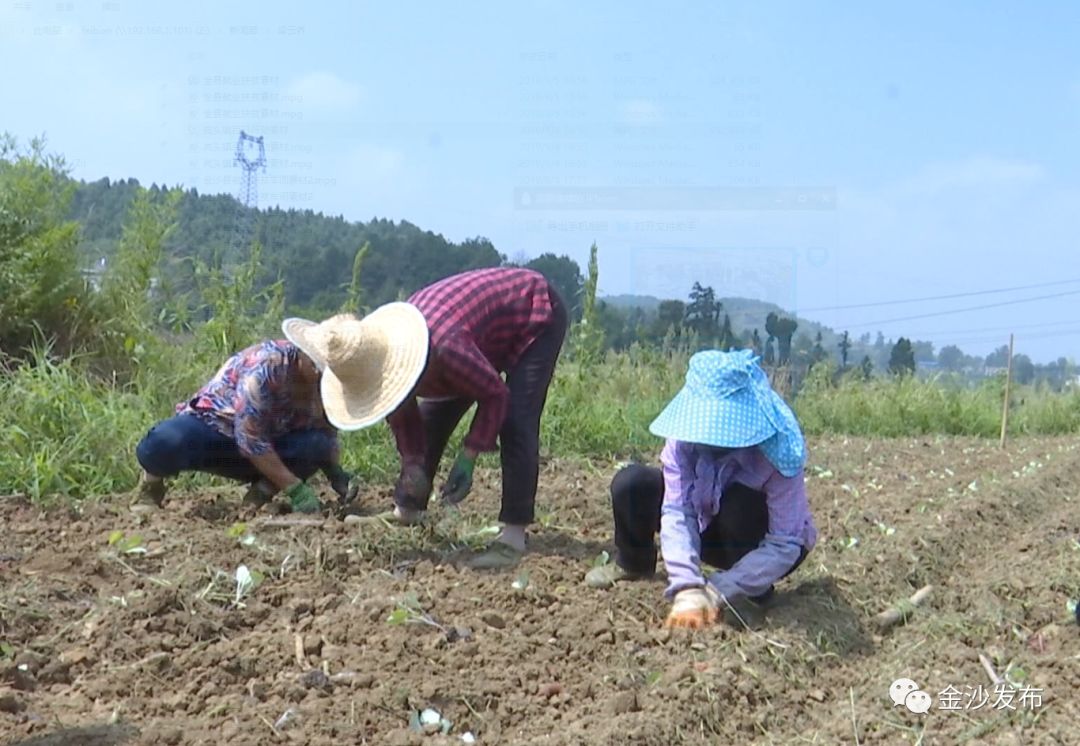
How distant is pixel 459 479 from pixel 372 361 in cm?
50

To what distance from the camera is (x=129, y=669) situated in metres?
2.60

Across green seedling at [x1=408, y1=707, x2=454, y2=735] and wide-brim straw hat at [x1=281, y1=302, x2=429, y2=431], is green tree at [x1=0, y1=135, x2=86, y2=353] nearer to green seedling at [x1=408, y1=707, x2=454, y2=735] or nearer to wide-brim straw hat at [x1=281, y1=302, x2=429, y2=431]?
wide-brim straw hat at [x1=281, y1=302, x2=429, y2=431]

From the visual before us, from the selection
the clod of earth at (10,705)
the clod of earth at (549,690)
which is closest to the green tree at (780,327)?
the clod of earth at (549,690)

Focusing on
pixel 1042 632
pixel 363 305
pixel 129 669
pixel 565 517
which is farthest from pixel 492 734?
pixel 363 305

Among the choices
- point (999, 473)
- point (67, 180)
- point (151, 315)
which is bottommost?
point (999, 473)

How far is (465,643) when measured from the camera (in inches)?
109

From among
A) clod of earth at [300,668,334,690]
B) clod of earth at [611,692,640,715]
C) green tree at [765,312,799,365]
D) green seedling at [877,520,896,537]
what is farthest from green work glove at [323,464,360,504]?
green tree at [765,312,799,365]

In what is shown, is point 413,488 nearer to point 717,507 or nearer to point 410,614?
point 410,614

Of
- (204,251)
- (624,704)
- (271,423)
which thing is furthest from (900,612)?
(204,251)

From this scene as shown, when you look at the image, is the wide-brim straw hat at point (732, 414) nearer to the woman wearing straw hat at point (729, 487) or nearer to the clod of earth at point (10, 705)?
the woman wearing straw hat at point (729, 487)

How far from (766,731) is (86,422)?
A: 3.39 m

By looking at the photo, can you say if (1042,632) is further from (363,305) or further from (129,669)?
(363,305)

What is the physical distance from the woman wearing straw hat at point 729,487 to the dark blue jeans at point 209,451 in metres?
1.53

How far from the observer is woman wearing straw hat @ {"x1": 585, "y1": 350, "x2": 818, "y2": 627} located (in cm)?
283
